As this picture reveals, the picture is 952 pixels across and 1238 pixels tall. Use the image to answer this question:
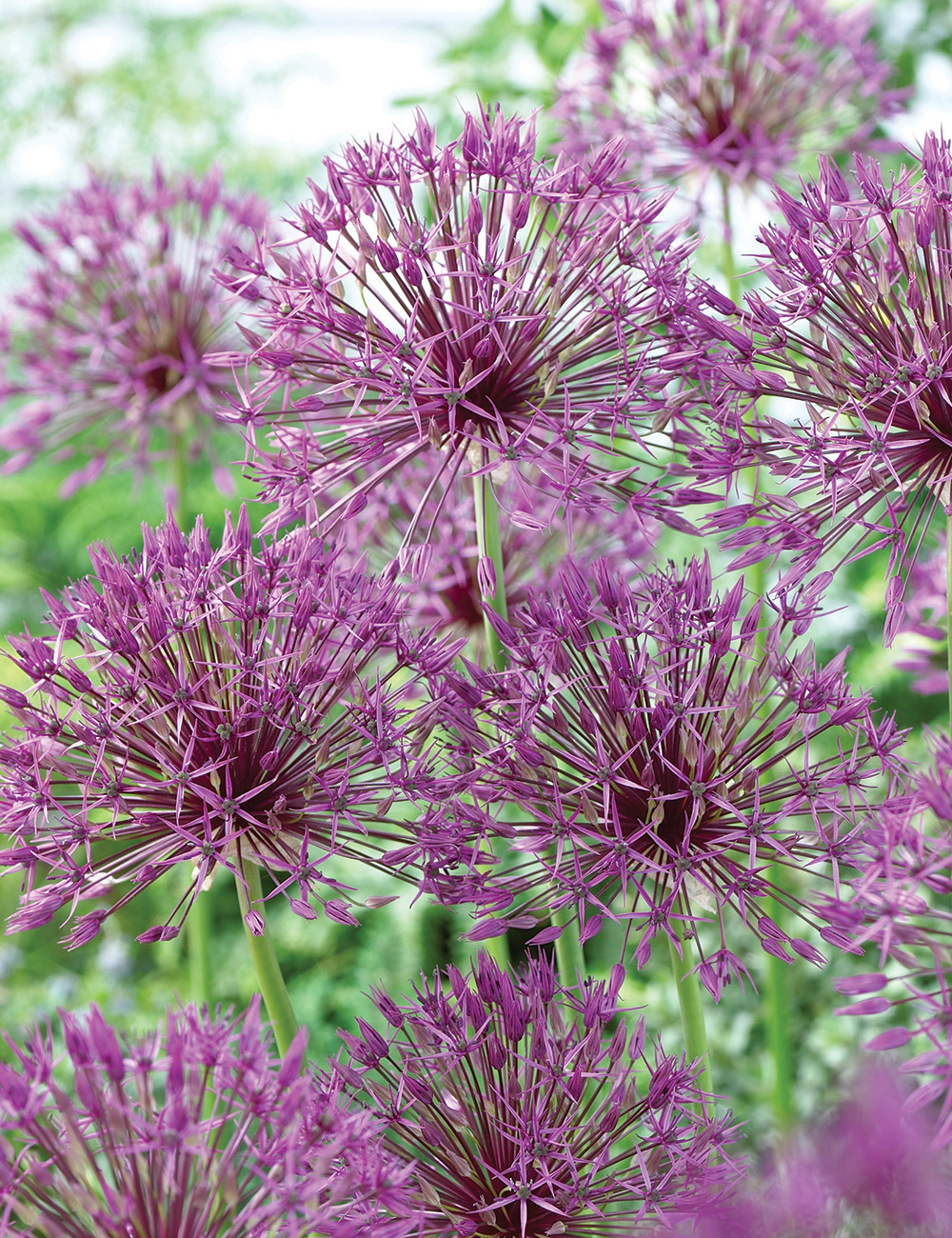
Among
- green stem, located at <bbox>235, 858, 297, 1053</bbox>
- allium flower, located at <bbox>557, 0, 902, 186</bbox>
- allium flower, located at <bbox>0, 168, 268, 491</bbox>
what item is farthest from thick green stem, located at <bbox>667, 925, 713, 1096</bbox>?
allium flower, located at <bbox>0, 168, 268, 491</bbox>

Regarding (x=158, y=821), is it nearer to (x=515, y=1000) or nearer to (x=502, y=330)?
(x=515, y=1000)

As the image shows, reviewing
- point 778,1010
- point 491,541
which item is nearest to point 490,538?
point 491,541

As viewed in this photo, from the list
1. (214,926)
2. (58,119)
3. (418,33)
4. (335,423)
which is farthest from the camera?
(58,119)

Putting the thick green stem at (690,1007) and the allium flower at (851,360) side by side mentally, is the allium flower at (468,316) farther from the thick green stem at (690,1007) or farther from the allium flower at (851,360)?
the thick green stem at (690,1007)

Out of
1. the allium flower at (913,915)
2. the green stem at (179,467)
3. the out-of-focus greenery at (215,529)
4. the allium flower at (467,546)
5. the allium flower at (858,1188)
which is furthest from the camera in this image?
the out-of-focus greenery at (215,529)

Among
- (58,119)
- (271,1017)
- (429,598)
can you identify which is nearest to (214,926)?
(429,598)

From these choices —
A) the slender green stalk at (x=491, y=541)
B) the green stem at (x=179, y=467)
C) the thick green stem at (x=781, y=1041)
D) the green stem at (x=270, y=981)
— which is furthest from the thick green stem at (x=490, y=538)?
the green stem at (x=179, y=467)
